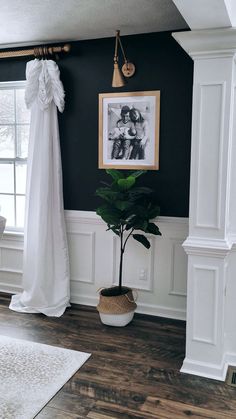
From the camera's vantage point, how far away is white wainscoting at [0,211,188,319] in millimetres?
3641

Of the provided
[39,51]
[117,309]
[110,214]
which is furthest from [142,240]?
[39,51]

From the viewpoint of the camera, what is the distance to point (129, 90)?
3.65 meters

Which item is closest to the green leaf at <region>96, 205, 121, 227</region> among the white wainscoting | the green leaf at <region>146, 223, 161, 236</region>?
the green leaf at <region>146, 223, 161, 236</region>

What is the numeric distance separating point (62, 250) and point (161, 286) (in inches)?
38.7

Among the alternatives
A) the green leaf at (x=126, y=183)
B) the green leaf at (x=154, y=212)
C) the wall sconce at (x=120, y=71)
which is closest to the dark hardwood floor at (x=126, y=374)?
the green leaf at (x=154, y=212)

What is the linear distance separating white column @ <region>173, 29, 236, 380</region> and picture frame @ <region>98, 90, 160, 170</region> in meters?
0.91

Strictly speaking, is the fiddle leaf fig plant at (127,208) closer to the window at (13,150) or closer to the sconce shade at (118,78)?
the sconce shade at (118,78)

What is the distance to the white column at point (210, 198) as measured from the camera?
2.60 m

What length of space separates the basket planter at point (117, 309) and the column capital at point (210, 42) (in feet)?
6.49

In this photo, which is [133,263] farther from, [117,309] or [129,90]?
[129,90]

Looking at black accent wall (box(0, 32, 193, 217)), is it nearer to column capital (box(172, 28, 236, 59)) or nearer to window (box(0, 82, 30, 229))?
window (box(0, 82, 30, 229))

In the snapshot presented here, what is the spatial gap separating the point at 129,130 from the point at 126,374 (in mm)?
2016

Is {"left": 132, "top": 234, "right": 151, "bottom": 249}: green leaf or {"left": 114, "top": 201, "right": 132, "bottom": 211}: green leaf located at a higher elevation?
{"left": 114, "top": 201, "right": 132, "bottom": 211}: green leaf

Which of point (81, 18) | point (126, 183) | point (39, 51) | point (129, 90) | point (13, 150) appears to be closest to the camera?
point (81, 18)
